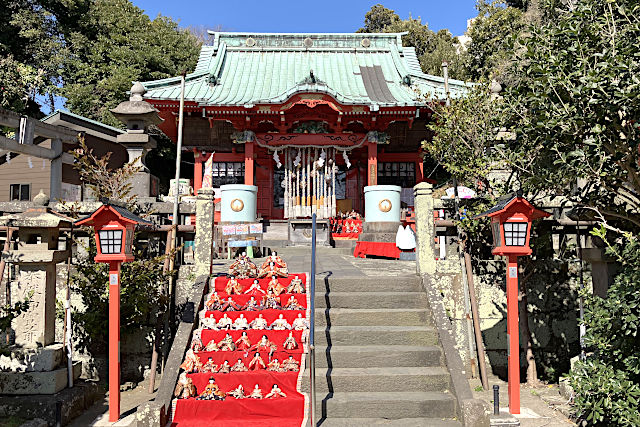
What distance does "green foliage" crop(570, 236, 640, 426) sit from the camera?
4.90 meters

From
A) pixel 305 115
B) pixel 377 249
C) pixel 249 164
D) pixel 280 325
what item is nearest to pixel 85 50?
pixel 249 164

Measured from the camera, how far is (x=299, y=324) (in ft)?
22.3

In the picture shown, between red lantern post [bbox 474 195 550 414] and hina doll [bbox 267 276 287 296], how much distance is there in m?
3.17

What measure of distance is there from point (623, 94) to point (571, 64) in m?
0.88

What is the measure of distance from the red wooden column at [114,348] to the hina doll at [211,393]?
98 cm

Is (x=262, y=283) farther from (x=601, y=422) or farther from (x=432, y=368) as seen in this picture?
(x=601, y=422)

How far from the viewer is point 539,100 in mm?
5285

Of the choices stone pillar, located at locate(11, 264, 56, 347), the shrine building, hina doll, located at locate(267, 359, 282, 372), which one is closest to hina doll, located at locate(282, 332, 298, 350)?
hina doll, located at locate(267, 359, 282, 372)

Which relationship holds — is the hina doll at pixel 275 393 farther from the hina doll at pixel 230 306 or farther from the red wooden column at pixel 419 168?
the red wooden column at pixel 419 168

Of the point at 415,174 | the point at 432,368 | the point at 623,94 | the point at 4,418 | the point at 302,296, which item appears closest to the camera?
the point at 623,94

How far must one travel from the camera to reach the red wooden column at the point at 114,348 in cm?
575

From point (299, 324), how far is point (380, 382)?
146 centimetres

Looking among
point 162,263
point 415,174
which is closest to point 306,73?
point 415,174

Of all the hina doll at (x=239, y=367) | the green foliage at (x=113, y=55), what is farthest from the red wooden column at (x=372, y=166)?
the green foliage at (x=113, y=55)
